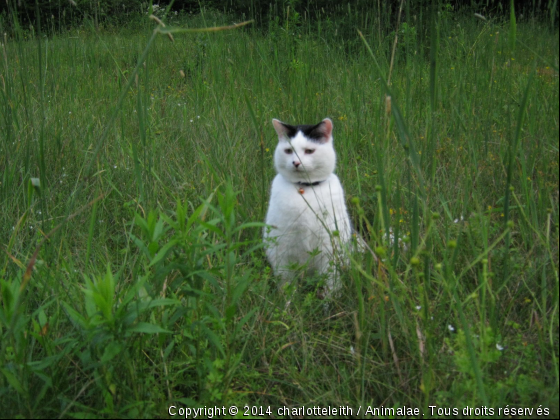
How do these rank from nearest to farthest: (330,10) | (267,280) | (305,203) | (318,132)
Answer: (267,280) < (305,203) < (318,132) < (330,10)

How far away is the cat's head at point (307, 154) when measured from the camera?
2.19 m

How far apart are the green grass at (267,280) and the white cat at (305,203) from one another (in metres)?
0.16

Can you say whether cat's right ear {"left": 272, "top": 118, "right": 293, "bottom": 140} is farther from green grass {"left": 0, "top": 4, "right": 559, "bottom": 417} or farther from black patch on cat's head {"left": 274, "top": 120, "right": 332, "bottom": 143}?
green grass {"left": 0, "top": 4, "right": 559, "bottom": 417}

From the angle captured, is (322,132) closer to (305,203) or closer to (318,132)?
(318,132)

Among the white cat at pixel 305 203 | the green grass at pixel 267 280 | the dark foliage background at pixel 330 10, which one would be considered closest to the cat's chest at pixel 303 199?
the white cat at pixel 305 203

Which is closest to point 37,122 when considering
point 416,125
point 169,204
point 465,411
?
point 169,204

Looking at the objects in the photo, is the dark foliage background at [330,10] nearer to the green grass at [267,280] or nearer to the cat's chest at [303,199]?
the green grass at [267,280]

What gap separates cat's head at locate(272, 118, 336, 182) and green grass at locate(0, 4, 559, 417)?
0.76ft

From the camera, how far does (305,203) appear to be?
2133 mm

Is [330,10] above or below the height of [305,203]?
above

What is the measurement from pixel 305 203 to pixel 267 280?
512 mm

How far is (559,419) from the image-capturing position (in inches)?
43.9

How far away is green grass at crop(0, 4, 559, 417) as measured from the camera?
47.8 inches

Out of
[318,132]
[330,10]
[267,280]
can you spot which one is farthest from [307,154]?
[330,10]
